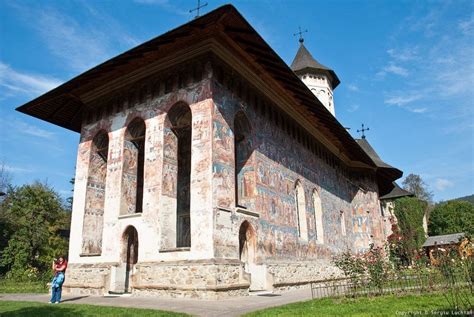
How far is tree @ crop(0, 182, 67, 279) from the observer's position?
975 inches

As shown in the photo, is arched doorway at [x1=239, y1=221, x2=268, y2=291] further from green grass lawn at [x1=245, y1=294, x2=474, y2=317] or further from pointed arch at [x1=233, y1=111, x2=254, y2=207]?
green grass lawn at [x1=245, y1=294, x2=474, y2=317]

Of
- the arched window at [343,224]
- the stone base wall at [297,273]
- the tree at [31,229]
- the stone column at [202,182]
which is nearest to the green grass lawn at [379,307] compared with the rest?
the stone column at [202,182]

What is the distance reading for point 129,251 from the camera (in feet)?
41.0

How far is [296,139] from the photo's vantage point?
56.1 feet

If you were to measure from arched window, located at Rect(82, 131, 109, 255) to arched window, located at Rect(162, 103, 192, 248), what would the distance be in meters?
3.03

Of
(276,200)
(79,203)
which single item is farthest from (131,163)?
(276,200)

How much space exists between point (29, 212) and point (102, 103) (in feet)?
56.0

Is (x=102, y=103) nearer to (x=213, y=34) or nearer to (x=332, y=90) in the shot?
(x=213, y=34)

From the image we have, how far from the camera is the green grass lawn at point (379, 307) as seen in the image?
5555 millimetres

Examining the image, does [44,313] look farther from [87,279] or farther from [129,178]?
[129,178]

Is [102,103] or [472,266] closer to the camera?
[472,266]

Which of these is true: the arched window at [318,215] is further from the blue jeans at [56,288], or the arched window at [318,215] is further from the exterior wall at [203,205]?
the blue jeans at [56,288]

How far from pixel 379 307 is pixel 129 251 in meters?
8.72

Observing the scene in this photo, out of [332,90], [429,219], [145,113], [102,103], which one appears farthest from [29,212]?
[429,219]
